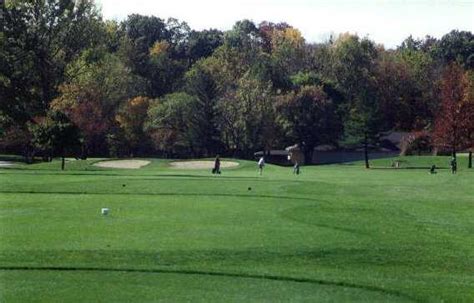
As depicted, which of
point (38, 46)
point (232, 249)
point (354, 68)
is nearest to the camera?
point (232, 249)

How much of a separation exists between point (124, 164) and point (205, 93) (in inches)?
1018

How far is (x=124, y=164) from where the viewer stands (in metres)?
68.6

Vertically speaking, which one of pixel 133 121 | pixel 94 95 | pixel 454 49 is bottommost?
pixel 133 121

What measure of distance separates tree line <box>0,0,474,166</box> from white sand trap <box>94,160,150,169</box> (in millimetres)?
5210

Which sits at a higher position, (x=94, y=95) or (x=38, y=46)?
(x=38, y=46)

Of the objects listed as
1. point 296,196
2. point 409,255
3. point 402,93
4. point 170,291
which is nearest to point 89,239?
point 170,291

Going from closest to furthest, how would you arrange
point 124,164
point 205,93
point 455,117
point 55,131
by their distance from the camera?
point 55,131
point 124,164
point 455,117
point 205,93

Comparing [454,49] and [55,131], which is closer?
[55,131]

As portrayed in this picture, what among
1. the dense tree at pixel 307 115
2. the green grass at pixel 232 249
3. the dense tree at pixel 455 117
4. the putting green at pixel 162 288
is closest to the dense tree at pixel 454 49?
the dense tree at pixel 307 115

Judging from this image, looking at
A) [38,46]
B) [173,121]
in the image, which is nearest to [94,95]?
[173,121]

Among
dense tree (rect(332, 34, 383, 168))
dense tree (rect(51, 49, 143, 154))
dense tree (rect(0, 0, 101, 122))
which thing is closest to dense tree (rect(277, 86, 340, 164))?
dense tree (rect(332, 34, 383, 168))

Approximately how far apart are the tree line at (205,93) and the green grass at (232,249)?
30.1m

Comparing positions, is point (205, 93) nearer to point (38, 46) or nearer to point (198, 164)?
point (198, 164)

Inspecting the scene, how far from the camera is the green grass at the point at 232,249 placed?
11.7 meters
